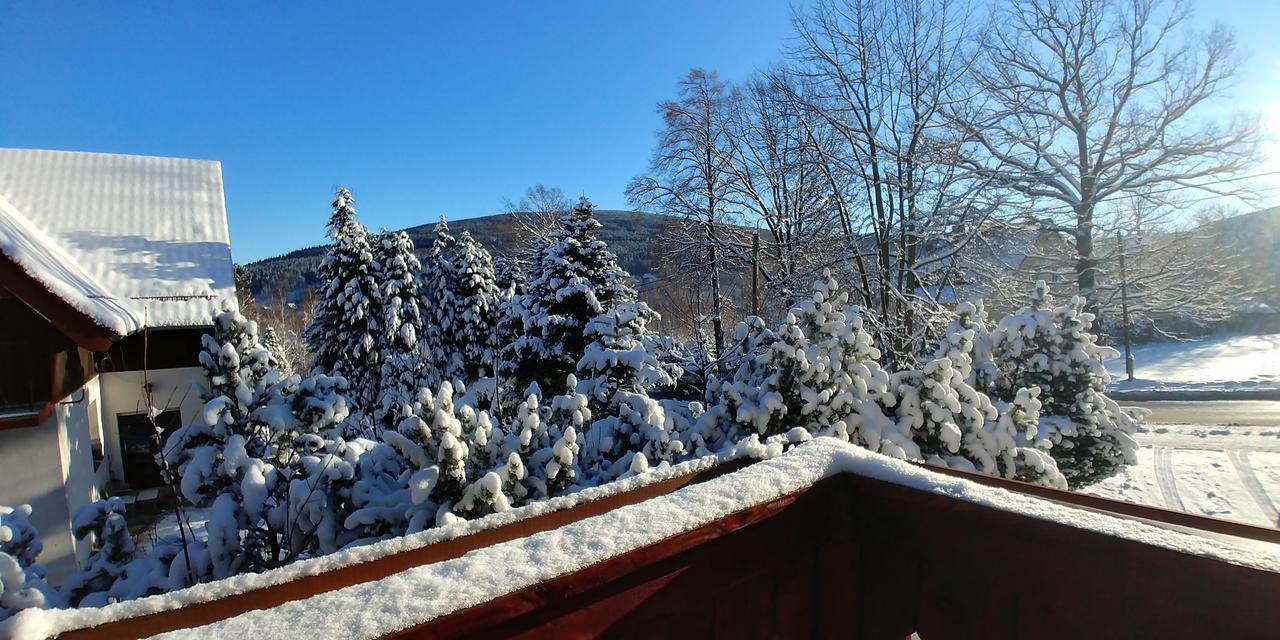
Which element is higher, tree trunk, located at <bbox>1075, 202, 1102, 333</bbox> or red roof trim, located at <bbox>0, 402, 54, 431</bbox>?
tree trunk, located at <bbox>1075, 202, 1102, 333</bbox>

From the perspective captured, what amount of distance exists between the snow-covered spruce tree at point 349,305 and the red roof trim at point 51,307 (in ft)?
39.5

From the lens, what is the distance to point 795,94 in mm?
12492

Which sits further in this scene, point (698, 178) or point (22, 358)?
point (698, 178)

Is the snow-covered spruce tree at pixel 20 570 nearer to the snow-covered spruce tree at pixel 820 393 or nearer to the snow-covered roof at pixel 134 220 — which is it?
the snow-covered spruce tree at pixel 820 393

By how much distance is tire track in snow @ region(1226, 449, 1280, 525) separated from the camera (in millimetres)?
7105

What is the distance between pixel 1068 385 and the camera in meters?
6.11

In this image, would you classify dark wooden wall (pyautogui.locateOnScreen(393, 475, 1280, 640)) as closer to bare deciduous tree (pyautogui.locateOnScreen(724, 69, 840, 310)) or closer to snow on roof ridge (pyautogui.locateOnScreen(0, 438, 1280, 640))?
snow on roof ridge (pyautogui.locateOnScreen(0, 438, 1280, 640))

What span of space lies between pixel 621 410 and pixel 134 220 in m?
14.6

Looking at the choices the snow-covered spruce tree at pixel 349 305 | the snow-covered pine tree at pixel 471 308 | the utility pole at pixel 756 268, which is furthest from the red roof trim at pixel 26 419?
the snow-covered pine tree at pixel 471 308

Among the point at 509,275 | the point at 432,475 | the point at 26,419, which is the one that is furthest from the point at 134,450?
the point at 432,475

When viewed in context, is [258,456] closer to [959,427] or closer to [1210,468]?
[959,427]

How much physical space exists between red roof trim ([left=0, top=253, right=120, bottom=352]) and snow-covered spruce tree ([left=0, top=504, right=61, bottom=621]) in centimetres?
432

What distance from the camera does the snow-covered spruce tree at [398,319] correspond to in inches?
725

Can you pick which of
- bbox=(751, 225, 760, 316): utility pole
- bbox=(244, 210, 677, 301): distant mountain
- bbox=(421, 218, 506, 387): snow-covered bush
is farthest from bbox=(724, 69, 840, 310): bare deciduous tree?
bbox=(244, 210, 677, 301): distant mountain
